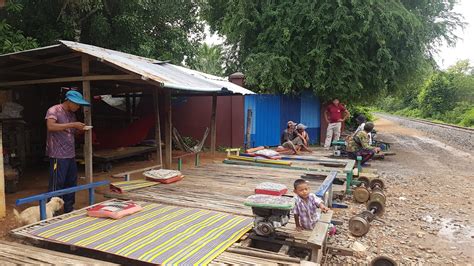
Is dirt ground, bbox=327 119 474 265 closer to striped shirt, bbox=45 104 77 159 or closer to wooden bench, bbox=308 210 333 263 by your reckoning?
wooden bench, bbox=308 210 333 263

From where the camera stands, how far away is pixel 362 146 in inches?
325

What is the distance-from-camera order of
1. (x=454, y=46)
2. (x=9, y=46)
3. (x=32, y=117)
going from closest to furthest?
(x=9, y=46)
(x=32, y=117)
(x=454, y=46)

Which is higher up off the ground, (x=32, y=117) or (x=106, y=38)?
(x=106, y=38)

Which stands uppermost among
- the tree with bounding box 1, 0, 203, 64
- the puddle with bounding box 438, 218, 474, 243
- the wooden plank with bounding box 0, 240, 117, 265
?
the tree with bounding box 1, 0, 203, 64

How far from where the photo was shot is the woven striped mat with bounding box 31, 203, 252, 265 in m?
3.05

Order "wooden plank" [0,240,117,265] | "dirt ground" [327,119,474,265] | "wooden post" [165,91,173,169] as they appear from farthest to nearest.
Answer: "wooden post" [165,91,173,169], "dirt ground" [327,119,474,265], "wooden plank" [0,240,117,265]

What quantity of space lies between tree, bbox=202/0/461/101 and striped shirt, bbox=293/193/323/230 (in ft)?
27.1

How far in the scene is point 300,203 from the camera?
3629 millimetres

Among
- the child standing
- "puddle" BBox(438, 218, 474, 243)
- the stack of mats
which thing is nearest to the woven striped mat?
the child standing

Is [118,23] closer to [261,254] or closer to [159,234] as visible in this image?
[159,234]

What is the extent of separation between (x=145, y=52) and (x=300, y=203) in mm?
8921

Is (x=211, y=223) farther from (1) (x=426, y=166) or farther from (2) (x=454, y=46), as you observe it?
(2) (x=454, y=46)

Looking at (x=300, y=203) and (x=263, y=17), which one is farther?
(x=263, y=17)

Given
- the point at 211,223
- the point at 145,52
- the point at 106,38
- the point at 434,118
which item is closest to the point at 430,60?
the point at 145,52
